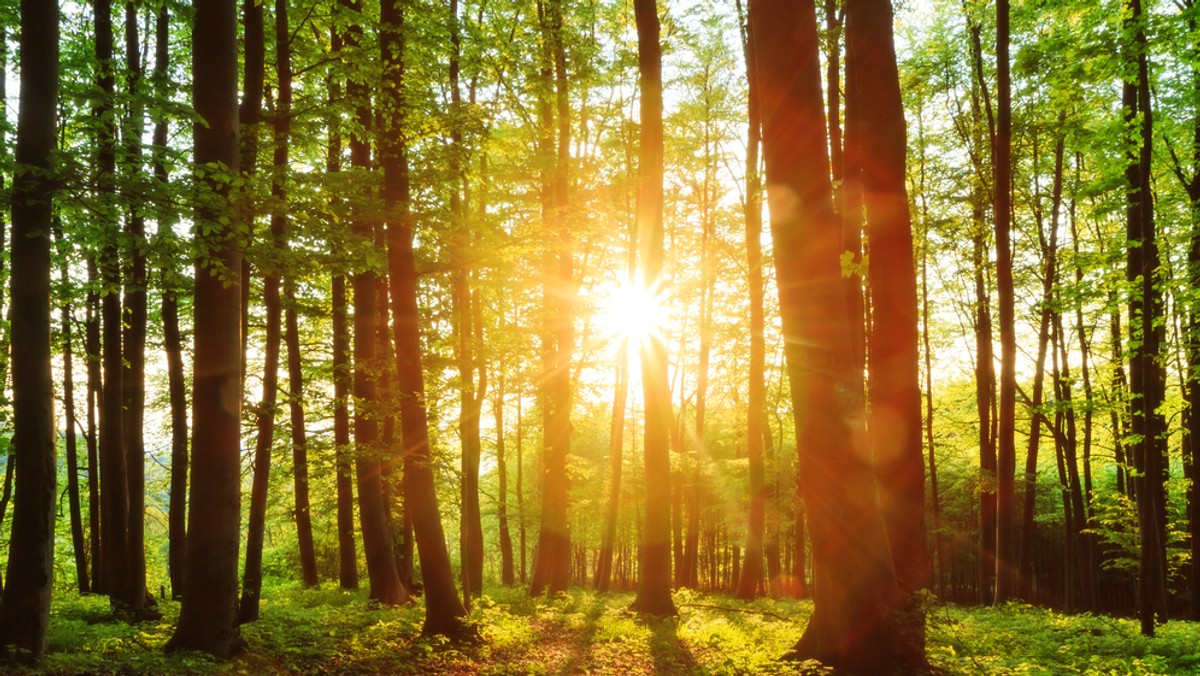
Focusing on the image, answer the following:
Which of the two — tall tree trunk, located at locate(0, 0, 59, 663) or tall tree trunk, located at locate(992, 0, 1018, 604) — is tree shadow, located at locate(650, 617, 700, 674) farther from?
tall tree trunk, located at locate(992, 0, 1018, 604)

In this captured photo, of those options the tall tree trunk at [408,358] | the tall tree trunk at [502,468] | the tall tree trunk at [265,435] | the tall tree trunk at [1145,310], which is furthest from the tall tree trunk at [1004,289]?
the tall tree trunk at [265,435]

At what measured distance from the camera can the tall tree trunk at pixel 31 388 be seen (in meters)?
6.20

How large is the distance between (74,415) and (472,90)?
1520 cm

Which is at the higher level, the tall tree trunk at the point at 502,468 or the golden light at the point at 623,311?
the golden light at the point at 623,311

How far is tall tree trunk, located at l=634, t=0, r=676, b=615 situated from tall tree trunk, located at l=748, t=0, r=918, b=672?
5.77 m

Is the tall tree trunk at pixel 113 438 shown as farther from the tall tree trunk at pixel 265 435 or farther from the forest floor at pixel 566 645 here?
the tall tree trunk at pixel 265 435

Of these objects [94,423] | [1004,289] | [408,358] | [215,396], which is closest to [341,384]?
[408,358]

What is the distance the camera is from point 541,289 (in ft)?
53.8

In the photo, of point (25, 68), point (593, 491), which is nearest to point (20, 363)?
point (25, 68)

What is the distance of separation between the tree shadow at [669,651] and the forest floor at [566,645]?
0.03 meters

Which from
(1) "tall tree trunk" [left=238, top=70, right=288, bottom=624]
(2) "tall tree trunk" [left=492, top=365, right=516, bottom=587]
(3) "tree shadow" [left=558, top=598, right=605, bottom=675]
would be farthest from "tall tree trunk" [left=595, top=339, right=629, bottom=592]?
(1) "tall tree trunk" [left=238, top=70, right=288, bottom=624]

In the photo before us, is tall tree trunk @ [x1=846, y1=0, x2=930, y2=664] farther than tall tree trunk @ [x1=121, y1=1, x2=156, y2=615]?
No

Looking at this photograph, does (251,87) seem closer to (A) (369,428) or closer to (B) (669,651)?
(A) (369,428)

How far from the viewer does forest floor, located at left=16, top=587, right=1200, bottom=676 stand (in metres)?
7.16
